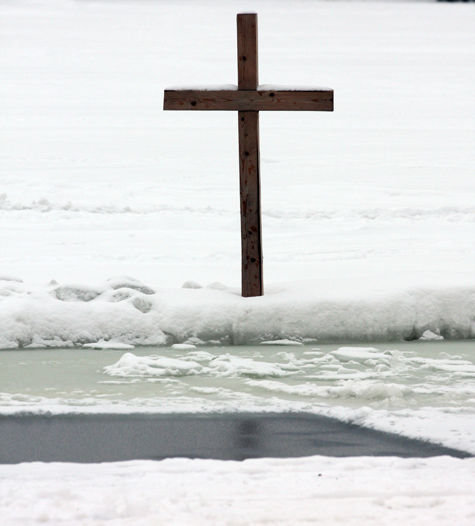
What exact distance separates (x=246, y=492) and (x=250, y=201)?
11.9 ft

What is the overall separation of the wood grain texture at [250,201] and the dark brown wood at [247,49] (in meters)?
0.24

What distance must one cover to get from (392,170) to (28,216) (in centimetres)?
587

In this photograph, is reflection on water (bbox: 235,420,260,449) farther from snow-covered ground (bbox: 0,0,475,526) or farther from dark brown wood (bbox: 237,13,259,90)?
dark brown wood (bbox: 237,13,259,90)

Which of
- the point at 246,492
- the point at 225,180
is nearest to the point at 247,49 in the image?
the point at 246,492

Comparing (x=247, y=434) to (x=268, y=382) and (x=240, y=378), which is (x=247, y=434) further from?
(x=240, y=378)

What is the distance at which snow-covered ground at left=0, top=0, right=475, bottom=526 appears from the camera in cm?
419

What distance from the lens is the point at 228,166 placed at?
53.8ft

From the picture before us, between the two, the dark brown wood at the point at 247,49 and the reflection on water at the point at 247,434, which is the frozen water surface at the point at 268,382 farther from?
the dark brown wood at the point at 247,49

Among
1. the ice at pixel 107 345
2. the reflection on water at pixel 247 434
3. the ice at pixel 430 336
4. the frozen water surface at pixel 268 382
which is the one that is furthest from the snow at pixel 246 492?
the ice at pixel 430 336

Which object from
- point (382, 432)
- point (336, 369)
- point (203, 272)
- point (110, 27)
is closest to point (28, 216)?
point (203, 272)

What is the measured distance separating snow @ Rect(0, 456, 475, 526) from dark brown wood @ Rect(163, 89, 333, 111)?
3281 millimetres

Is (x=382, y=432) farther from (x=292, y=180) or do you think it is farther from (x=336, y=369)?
(x=292, y=180)

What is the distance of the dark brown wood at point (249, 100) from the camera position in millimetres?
7340

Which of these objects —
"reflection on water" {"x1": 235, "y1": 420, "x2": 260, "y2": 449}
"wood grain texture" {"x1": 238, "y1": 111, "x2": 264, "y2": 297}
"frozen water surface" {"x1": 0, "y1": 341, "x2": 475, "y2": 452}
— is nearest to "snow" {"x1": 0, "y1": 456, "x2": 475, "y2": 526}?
"reflection on water" {"x1": 235, "y1": 420, "x2": 260, "y2": 449}
